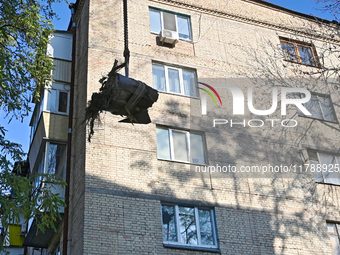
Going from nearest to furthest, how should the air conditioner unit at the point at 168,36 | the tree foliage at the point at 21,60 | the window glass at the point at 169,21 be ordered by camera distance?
the tree foliage at the point at 21,60, the air conditioner unit at the point at 168,36, the window glass at the point at 169,21

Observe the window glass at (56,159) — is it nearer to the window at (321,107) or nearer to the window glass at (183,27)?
the window glass at (183,27)

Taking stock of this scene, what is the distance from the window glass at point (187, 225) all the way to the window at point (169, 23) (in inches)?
247

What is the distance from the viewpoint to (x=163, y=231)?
38.2ft

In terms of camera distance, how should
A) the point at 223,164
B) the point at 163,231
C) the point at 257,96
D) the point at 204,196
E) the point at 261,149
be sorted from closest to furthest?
the point at 163,231 < the point at 204,196 < the point at 223,164 < the point at 261,149 < the point at 257,96

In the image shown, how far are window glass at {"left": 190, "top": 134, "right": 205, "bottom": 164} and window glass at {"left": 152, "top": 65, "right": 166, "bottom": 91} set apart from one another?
5.90 ft

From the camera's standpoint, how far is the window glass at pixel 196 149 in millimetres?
13375

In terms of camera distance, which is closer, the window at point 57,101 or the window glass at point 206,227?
the window glass at point 206,227

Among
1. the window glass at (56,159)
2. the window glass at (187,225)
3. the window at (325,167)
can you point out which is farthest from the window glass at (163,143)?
the window at (325,167)

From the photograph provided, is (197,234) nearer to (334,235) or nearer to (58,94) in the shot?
(334,235)

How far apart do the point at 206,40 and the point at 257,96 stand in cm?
257

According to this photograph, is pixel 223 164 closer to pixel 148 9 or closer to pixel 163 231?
pixel 163 231

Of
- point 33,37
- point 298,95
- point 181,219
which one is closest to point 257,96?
point 298,95

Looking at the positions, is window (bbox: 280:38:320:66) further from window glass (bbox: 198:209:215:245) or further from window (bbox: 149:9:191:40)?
window glass (bbox: 198:209:215:245)

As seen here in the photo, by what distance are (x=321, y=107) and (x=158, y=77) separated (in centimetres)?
614
